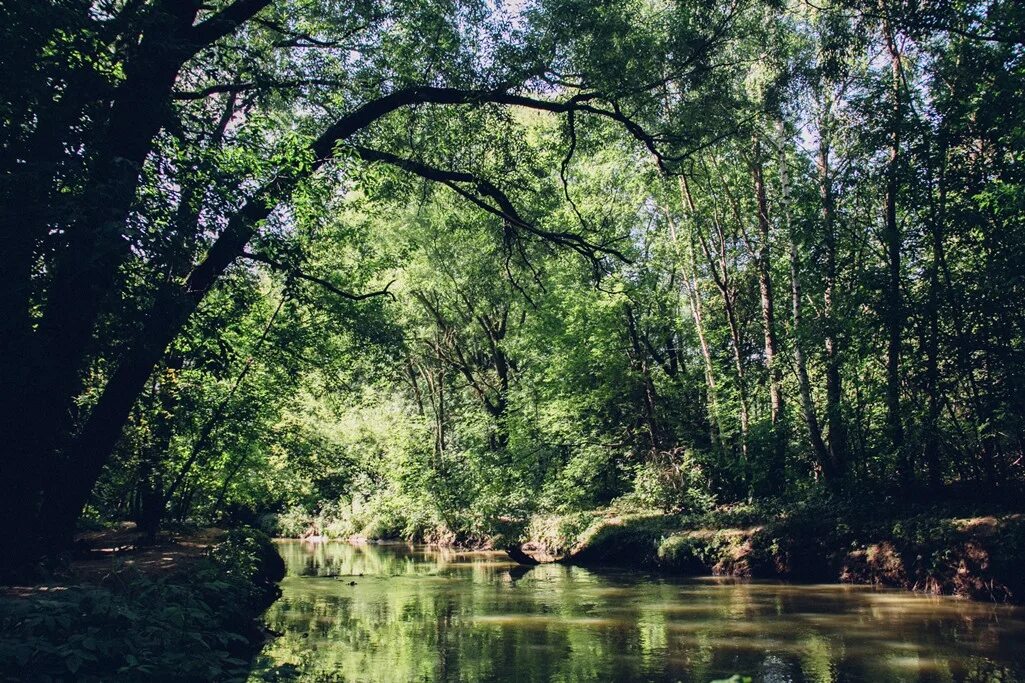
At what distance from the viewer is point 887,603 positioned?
11602 mm

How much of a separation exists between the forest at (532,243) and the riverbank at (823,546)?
62 cm

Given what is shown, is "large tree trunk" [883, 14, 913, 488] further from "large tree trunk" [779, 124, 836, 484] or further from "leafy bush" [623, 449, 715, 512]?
"leafy bush" [623, 449, 715, 512]

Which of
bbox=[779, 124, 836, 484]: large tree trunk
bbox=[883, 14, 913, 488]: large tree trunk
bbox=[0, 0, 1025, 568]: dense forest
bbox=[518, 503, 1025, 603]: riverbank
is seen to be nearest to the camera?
bbox=[0, 0, 1025, 568]: dense forest

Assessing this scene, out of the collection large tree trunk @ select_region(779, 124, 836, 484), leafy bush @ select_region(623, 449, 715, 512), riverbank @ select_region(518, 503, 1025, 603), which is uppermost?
large tree trunk @ select_region(779, 124, 836, 484)

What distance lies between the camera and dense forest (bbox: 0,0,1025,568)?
20.0 ft

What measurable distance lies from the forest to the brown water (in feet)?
10.3

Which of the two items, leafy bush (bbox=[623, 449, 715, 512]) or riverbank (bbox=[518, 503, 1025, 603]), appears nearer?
riverbank (bbox=[518, 503, 1025, 603])

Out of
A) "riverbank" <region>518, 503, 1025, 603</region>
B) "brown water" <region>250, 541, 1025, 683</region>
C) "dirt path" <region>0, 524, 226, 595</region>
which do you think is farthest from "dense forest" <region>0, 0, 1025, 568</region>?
"brown water" <region>250, 541, 1025, 683</region>

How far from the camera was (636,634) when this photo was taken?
387 inches

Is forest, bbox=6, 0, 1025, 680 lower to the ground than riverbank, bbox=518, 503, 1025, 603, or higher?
higher

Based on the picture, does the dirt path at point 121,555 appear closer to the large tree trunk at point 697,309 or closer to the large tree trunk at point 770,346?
the large tree trunk at point 770,346

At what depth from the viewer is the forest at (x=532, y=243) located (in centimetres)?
610

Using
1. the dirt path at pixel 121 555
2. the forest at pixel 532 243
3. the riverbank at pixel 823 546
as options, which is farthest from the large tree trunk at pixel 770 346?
the dirt path at pixel 121 555

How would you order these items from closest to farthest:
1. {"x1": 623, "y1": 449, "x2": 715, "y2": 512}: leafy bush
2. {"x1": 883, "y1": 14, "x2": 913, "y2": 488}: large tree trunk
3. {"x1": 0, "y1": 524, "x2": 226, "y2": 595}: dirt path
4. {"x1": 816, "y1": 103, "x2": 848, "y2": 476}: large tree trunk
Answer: {"x1": 0, "y1": 524, "x2": 226, "y2": 595}: dirt path → {"x1": 883, "y1": 14, "x2": 913, "y2": 488}: large tree trunk → {"x1": 816, "y1": 103, "x2": 848, "y2": 476}: large tree trunk → {"x1": 623, "y1": 449, "x2": 715, "y2": 512}: leafy bush
